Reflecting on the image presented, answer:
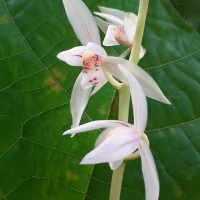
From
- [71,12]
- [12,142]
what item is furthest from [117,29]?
[12,142]

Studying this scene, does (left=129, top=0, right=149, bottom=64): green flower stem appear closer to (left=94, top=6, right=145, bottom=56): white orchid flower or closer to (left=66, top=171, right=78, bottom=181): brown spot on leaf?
(left=94, top=6, right=145, bottom=56): white orchid flower

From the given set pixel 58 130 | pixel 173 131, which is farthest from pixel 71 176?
pixel 173 131

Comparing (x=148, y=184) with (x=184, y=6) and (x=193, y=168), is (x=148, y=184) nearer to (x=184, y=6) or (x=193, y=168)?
(x=193, y=168)

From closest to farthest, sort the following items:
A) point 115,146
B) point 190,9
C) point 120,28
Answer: point 115,146
point 120,28
point 190,9

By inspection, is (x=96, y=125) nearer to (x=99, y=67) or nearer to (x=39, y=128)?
(x=99, y=67)

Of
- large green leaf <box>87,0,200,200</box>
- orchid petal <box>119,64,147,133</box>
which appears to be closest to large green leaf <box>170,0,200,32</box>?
large green leaf <box>87,0,200,200</box>

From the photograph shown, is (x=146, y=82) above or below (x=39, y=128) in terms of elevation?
above
